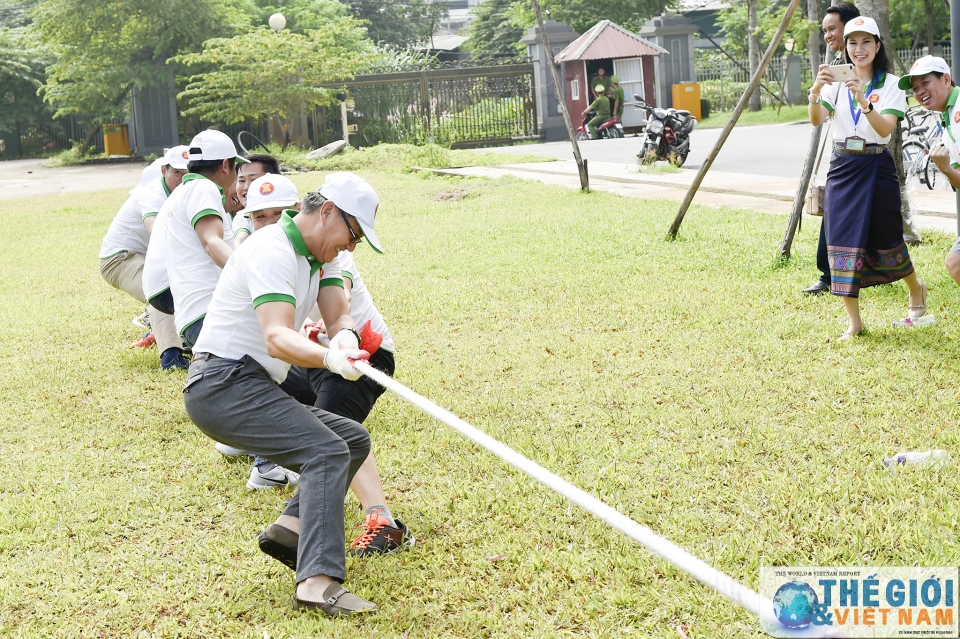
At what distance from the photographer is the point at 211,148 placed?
534cm

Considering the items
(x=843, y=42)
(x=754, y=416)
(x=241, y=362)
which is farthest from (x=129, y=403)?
(x=843, y=42)

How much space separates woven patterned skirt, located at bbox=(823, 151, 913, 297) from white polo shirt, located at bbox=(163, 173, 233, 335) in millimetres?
3480

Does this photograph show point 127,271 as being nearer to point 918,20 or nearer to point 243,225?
point 243,225

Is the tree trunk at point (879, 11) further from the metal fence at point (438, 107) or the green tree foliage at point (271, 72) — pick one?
the green tree foliage at point (271, 72)

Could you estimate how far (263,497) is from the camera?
4.32 metres

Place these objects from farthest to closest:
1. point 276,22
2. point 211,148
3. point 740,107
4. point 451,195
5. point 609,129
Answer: point 276,22
point 609,129
point 451,195
point 740,107
point 211,148

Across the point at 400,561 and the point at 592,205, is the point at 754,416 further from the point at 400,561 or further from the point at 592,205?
the point at 592,205

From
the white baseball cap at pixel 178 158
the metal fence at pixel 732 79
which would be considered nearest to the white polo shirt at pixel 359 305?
the white baseball cap at pixel 178 158

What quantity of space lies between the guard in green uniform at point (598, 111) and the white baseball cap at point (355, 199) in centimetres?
2328

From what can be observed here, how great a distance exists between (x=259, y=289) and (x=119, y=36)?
28739 mm

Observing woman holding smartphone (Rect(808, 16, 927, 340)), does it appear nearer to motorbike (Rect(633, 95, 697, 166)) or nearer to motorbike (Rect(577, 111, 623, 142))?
motorbike (Rect(633, 95, 697, 166))

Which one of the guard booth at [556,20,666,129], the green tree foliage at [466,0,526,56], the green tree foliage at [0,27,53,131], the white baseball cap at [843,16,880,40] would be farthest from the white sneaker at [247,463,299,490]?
the green tree foliage at [466,0,526,56]

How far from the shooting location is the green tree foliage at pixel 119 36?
28.3 m

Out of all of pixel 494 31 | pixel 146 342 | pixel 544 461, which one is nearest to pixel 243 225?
pixel 544 461
